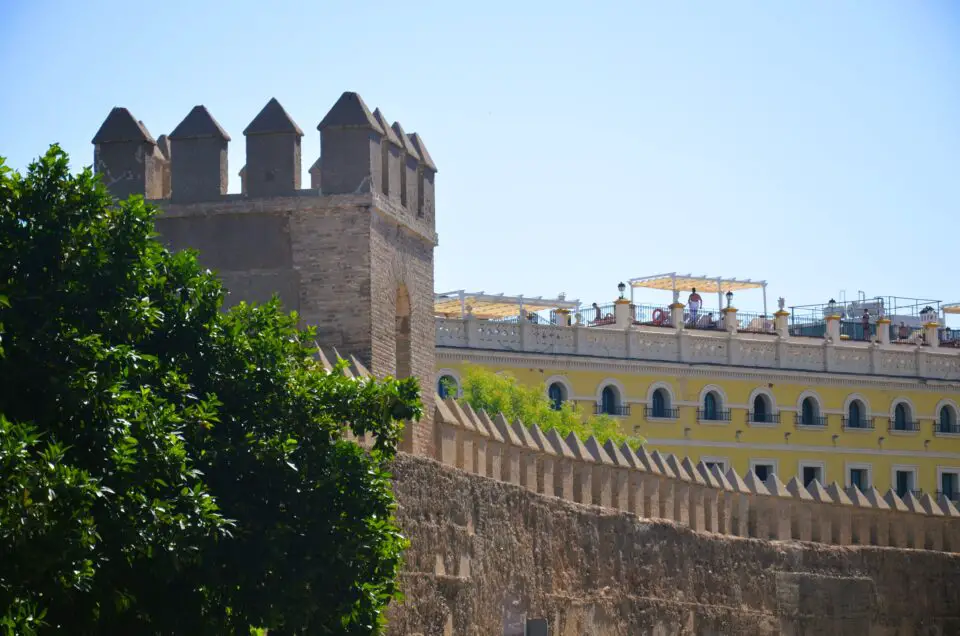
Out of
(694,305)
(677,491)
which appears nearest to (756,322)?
(694,305)

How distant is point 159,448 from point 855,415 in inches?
1839

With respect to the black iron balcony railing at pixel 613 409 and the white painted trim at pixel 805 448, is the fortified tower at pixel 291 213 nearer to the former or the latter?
the black iron balcony railing at pixel 613 409

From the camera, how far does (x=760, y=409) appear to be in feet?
186

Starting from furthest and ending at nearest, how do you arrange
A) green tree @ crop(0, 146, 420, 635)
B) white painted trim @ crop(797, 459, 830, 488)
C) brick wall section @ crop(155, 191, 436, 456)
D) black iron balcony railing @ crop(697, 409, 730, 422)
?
white painted trim @ crop(797, 459, 830, 488) < black iron balcony railing @ crop(697, 409, 730, 422) < brick wall section @ crop(155, 191, 436, 456) < green tree @ crop(0, 146, 420, 635)

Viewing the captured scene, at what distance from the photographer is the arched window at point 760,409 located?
→ 186 feet

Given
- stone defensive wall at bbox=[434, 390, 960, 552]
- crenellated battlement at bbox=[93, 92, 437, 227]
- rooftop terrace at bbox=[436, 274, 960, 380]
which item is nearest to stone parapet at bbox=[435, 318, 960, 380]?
rooftop terrace at bbox=[436, 274, 960, 380]

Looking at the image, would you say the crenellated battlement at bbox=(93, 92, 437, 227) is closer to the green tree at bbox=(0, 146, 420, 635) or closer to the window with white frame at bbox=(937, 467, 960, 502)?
the green tree at bbox=(0, 146, 420, 635)

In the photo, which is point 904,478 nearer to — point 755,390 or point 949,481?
point 949,481

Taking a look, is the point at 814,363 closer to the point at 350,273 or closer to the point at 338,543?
the point at 350,273

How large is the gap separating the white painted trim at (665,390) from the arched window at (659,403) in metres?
0.11

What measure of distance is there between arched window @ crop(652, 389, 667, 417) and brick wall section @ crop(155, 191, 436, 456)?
3436 cm

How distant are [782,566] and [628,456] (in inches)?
162

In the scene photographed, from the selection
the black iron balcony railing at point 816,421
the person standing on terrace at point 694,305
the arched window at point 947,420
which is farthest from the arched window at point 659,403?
the arched window at point 947,420

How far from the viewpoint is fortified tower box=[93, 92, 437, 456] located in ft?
66.4
